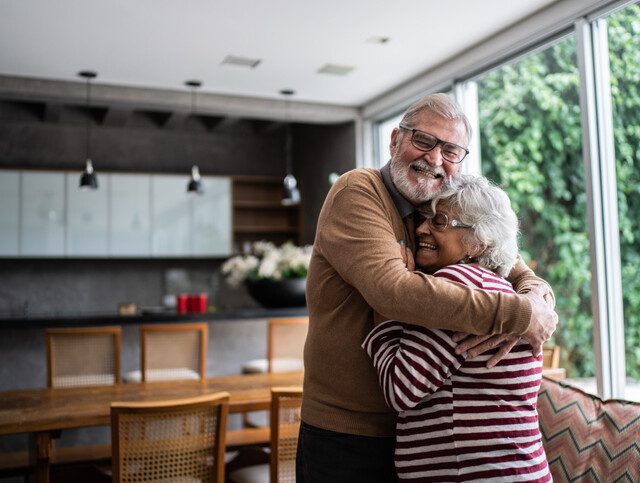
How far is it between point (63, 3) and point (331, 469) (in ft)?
11.1

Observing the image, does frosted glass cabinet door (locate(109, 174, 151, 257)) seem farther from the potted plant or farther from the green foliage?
the green foliage

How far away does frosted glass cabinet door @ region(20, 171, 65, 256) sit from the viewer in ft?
21.6

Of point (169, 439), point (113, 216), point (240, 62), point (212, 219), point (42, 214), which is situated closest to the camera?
point (169, 439)

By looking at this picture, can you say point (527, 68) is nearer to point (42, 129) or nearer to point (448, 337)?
point (448, 337)

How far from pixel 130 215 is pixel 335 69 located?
2.98 metres

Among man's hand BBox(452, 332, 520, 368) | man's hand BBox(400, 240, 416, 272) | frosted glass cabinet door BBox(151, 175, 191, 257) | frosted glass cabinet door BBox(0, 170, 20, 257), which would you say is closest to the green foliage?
man's hand BBox(400, 240, 416, 272)

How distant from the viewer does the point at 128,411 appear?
2.25 metres

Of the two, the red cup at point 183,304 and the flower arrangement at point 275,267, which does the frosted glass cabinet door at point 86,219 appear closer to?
the red cup at point 183,304

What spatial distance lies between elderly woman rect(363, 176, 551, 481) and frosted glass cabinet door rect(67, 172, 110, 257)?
5917 mm

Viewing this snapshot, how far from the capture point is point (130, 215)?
6.98 m

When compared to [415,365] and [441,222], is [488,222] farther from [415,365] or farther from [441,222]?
[415,365]

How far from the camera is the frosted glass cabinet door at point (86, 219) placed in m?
6.75

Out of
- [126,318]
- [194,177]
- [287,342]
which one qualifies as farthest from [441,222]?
[194,177]

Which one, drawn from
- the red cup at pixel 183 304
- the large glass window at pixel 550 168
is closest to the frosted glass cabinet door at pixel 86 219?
the red cup at pixel 183 304
